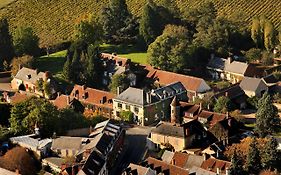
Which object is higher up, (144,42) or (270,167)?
(144,42)

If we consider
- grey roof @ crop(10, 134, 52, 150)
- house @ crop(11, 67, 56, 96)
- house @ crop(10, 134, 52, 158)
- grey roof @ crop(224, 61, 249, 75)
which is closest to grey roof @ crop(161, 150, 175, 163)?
house @ crop(10, 134, 52, 158)

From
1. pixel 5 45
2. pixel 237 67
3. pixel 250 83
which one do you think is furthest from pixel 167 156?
pixel 5 45

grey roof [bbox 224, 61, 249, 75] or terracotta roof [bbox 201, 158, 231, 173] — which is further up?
grey roof [bbox 224, 61, 249, 75]

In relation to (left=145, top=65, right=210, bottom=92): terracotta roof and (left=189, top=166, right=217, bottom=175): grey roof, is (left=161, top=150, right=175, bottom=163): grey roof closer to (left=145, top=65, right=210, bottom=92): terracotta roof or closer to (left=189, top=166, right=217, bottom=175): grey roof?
(left=189, top=166, right=217, bottom=175): grey roof

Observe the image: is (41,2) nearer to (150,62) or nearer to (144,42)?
(144,42)

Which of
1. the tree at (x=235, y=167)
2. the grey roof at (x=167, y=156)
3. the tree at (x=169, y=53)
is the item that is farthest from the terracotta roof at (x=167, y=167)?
the tree at (x=169, y=53)

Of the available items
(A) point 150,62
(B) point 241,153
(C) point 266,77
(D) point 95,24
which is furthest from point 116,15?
(B) point 241,153

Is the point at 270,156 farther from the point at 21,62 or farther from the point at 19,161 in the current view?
the point at 21,62
